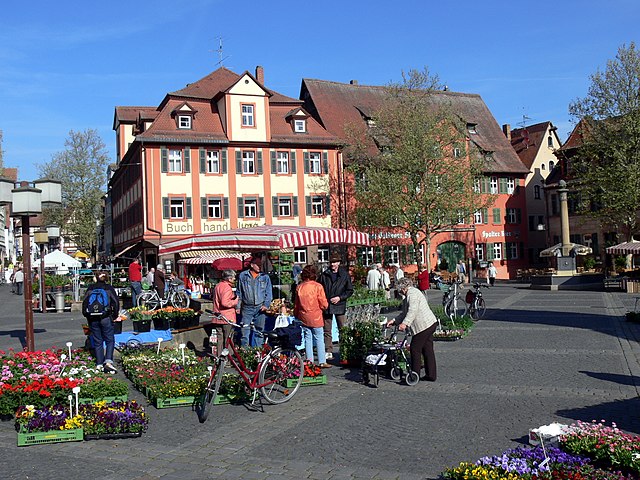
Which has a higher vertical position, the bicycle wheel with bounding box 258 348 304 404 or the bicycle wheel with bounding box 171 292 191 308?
the bicycle wheel with bounding box 171 292 191 308

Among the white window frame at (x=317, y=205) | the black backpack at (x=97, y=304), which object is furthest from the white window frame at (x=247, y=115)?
the black backpack at (x=97, y=304)

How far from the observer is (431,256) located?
5172 centimetres

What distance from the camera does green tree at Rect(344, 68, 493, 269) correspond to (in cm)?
4203

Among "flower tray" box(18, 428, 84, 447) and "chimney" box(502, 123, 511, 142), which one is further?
"chimney" box(502, 123, 511, 142)

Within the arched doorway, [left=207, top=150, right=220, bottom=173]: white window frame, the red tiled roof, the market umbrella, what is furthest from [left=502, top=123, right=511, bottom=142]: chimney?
the market umbrella

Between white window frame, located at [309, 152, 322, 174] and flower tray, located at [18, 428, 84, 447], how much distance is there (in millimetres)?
37841

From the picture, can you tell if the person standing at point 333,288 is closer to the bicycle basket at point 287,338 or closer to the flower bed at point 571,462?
the bicycle basket at point 287,338

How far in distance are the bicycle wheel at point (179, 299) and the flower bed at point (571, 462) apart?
1682 cm

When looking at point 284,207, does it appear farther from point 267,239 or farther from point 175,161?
point 267,239

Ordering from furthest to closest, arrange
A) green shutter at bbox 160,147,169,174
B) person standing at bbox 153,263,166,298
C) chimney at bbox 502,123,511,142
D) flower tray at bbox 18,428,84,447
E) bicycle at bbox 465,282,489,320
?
chimney at bbox 502,123,511,142
green shutter at bbox 160,147,169,174
person standing at bbox 153,263,166,298
bicycle at bbox 465,282,489,320
flower tray at bbox 18,428,84,447

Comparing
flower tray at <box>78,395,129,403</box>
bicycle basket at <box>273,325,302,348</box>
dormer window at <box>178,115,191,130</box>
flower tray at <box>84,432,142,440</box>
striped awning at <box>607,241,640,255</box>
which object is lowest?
flower tray at <box>84,432,142,440</box>

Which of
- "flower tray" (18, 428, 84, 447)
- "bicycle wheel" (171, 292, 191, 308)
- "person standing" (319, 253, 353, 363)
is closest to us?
"flower tray" (18, 428, 84, 447)

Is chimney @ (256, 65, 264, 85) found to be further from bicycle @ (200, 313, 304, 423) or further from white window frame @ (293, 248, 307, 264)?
bicycle @ (200, 313, 304, 423)

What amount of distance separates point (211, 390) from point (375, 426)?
2.08m
